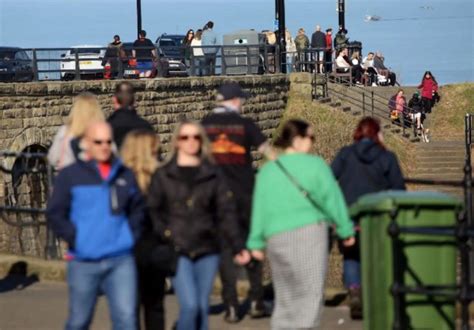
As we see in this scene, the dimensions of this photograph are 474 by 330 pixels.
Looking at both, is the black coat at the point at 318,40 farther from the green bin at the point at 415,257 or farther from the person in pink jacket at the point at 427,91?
the green bin at the point at 415,257

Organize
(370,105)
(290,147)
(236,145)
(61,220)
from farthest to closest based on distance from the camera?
(370,105), (236,145), (290,147), (61,220)

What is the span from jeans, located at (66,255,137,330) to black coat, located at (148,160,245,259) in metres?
0.39

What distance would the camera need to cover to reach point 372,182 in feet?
36.2

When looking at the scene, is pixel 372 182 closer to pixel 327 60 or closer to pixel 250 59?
pixel 250 59

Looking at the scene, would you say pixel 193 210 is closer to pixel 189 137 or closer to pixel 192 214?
pixel 192 214

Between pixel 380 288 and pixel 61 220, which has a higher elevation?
pixel 61 220

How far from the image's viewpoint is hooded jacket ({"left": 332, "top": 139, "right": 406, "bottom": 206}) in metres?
11.0

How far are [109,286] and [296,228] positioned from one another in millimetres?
1122

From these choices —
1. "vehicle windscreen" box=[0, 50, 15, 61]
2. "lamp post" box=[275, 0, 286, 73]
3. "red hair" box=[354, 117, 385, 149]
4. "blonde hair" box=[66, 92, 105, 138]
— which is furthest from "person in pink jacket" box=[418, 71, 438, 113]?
"blonde hair" box=[66, 92, 105, 138]

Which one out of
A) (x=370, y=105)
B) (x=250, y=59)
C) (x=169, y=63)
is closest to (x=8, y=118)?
(x=169, y=63)

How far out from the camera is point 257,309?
10.9 meters

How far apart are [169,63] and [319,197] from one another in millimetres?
29811

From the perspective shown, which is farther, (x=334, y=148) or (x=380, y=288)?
(x=334, y=148)

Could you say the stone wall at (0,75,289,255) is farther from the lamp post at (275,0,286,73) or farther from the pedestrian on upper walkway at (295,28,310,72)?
the pedestrian on upper walkway at (295,28,310,72)
